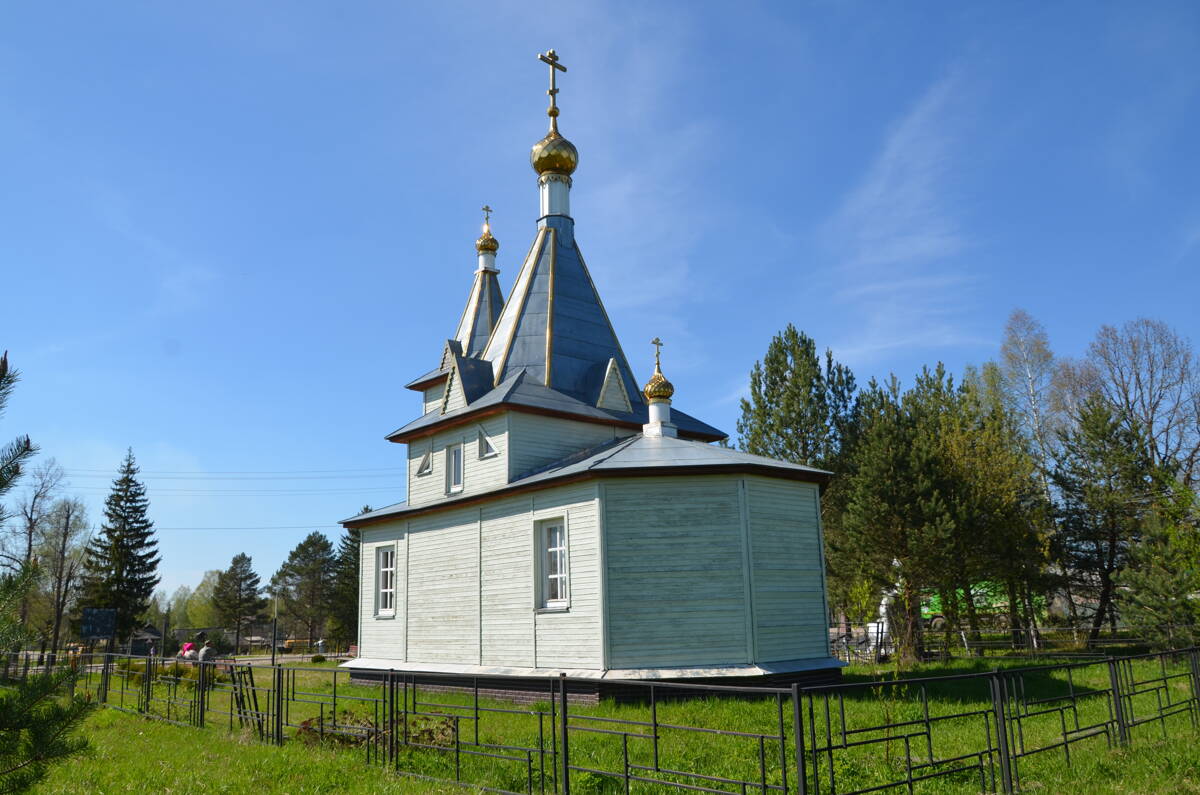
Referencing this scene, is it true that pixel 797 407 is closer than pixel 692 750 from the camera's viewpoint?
No

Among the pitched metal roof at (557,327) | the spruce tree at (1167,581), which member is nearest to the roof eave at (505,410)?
the pitched metal roof at (557,327)

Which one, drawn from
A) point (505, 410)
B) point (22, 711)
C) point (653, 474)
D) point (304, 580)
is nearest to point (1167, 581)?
point (653, 474)

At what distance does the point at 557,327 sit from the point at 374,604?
7.58m

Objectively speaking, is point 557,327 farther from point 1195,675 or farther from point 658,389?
point 1195,675

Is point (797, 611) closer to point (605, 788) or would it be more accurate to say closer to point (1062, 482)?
point (605, 788)

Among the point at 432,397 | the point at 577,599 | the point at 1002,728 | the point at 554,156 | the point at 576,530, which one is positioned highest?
the point at 554,156

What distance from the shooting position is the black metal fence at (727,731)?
713 centimetres

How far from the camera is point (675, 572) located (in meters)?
13.8

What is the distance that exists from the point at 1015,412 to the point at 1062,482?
5.27 metres

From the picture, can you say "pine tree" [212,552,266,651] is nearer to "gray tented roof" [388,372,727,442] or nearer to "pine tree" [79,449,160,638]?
"pine tree" [79,449,160,638]

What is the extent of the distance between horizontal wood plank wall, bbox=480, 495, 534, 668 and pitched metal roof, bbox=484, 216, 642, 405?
3.24 m

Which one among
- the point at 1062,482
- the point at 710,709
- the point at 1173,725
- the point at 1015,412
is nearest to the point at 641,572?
the point at 710,709

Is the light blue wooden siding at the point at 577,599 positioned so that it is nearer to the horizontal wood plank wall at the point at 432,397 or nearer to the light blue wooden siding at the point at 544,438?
the light blue wooden siding at the point at 544,438

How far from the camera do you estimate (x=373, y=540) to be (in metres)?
19.5
